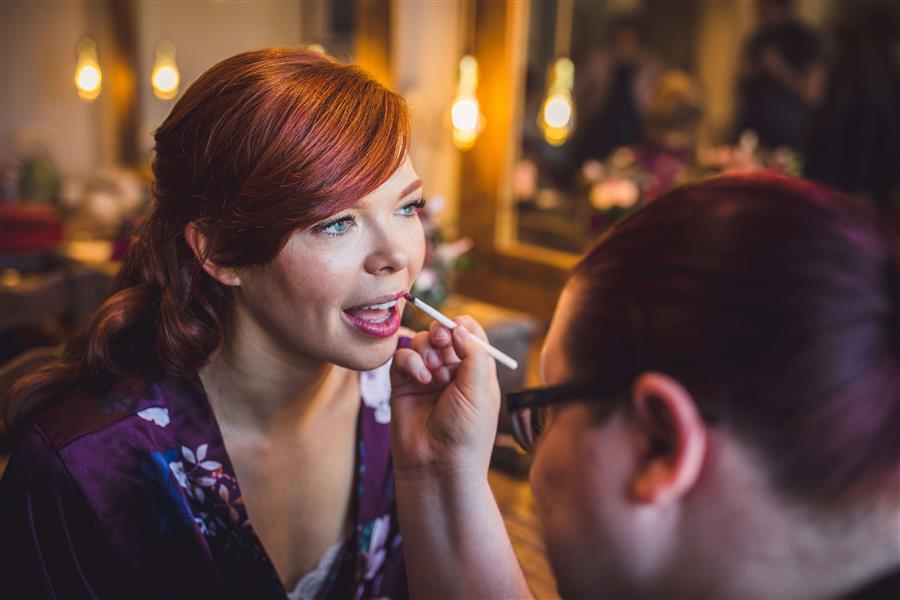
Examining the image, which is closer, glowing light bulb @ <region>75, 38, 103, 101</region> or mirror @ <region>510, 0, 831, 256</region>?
mirror @ <region>510, 0, 831, 256</region>

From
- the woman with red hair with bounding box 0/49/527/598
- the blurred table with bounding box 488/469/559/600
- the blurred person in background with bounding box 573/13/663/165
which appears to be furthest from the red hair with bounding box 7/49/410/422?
the blurred person in background with bounding box 573/13/663/165

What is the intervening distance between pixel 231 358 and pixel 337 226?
336 millimetres

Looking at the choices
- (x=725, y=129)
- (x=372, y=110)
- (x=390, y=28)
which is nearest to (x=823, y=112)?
(x=725, y=129)

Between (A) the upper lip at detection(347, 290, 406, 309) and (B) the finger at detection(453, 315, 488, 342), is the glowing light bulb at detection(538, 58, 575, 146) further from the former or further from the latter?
(B) the finger at detection(453, 315, 488, 342)

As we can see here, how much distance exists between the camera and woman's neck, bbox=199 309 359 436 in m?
1.38

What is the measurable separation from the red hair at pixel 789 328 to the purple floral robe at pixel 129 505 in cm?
89

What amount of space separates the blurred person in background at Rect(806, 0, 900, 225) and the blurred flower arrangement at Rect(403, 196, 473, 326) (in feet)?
8.17

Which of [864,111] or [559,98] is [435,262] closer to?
[559,98]

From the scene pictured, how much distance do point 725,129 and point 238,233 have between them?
4.05 m

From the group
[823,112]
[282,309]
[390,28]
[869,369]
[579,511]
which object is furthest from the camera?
[390,28]

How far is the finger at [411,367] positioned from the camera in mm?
1143

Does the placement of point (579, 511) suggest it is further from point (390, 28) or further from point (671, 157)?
point (390, 28)

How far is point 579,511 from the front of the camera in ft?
2.49

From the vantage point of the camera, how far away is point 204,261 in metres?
1.33
